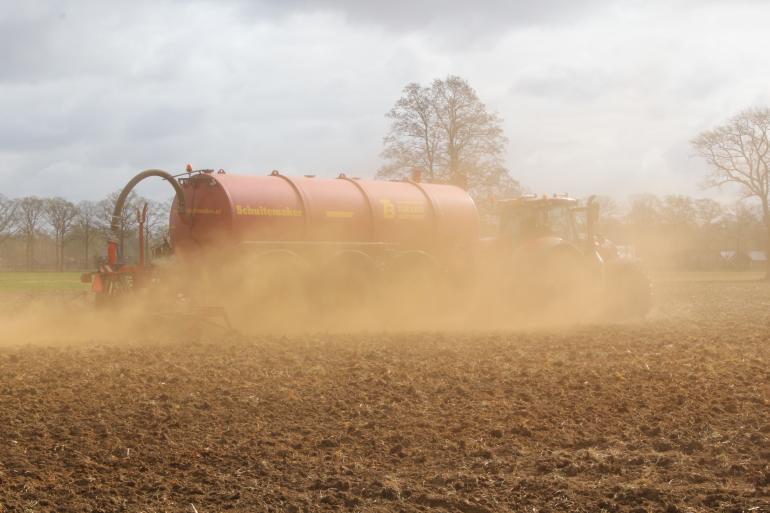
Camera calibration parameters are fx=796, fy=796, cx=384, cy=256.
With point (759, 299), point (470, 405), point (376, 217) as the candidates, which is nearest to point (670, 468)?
point (470, 405)

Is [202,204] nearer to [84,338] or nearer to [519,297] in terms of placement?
[84,338]

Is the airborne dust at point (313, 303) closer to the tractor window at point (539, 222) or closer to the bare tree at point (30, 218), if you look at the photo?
the tractor window at point (539, 222)

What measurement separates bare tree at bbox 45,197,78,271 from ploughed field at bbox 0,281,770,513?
66.1m

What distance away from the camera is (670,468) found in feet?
19.7

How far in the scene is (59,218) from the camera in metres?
73.9

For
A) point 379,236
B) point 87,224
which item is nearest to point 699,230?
point 87,224

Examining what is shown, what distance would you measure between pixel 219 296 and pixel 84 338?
247cm

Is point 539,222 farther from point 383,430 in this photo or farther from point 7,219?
point 7,219

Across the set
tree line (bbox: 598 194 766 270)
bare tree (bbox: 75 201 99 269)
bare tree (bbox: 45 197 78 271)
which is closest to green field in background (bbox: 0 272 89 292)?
bare tree (bbox: 75 201 99 269)

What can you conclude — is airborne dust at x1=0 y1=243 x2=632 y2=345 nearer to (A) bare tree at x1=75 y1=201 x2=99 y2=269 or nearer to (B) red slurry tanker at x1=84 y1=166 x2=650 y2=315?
(B) red slurry tanker at x1=84 y1=166 x2=650 y2=315

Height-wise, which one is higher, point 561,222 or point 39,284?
point 561,222

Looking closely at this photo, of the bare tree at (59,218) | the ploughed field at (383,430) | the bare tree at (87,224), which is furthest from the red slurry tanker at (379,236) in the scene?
the bare tree at (59,218)

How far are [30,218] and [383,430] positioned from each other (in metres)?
75.2

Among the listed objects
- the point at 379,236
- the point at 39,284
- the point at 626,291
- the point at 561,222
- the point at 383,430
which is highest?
the point at 561,222
